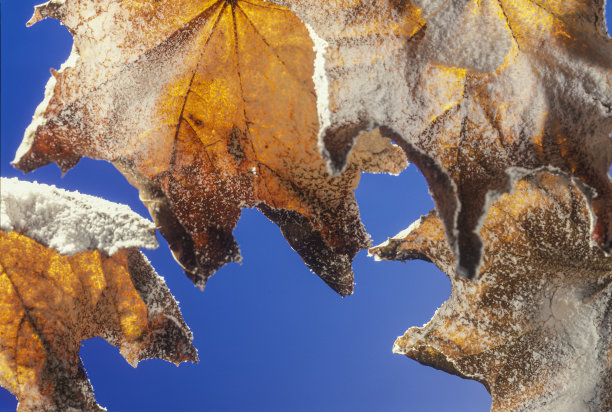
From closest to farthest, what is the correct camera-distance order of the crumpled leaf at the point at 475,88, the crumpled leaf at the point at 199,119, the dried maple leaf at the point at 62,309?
the crumpled leaf at the point at 475,88 < the crumpled leaf at the point at 199,119 < the dried maple leaf at the point at 62,309

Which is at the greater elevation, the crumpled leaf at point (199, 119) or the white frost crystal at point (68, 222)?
the crumpled leaf at point (199, 119)

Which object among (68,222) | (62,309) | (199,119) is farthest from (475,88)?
(62,309)

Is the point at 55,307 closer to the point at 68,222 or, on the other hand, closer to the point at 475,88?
the point at 68,222

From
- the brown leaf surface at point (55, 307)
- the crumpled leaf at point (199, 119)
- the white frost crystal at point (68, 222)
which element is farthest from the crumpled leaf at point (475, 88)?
the brown leaf surface at point (55, 307)

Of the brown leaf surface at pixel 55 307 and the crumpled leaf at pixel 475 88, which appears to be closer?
the crumpled leaf at pixel 475 88

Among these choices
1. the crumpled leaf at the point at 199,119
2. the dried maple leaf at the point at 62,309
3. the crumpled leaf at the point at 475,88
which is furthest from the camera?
the dried maple leaf at the point at 62,309

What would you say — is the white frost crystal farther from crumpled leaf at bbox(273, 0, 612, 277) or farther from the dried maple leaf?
crumpled leaf at bbox(273, 0, 612, 277)

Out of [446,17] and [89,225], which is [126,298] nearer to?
[89,225]

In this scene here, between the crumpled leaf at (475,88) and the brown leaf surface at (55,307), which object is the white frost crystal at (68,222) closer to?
the brown leaf surface at (55,307)
